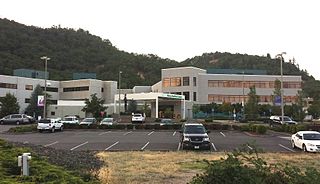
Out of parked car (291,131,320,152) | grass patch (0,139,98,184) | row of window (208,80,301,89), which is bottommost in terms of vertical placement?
parked car (291,131,320,152)

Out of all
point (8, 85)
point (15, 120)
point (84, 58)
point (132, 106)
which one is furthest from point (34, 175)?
point (84, 58)

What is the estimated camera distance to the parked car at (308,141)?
25266 millimetres

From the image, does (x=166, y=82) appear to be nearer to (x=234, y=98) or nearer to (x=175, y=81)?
(x=175, y=81)

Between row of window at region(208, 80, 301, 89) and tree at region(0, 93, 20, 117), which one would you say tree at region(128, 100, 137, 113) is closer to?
row of window at region(208, 80, 301, 89)

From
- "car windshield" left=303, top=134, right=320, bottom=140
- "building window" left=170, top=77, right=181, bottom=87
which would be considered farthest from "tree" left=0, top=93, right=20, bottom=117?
"car windshield" left=303, top=134, right=320, bottom=140

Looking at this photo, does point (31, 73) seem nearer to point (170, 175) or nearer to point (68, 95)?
point (68, 95)

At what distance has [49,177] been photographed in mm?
8594

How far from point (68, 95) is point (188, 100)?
35752 mm

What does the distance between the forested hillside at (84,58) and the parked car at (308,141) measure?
359ft

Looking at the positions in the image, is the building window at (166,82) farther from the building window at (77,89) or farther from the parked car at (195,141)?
the parked car at (195,141)

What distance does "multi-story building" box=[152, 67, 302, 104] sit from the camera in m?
101

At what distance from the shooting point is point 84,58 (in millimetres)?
160875

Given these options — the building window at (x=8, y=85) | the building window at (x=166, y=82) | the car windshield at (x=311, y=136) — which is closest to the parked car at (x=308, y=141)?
the car windshield at (x=311, y=136)

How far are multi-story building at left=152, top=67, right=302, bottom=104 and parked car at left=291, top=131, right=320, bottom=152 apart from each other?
73268mm
